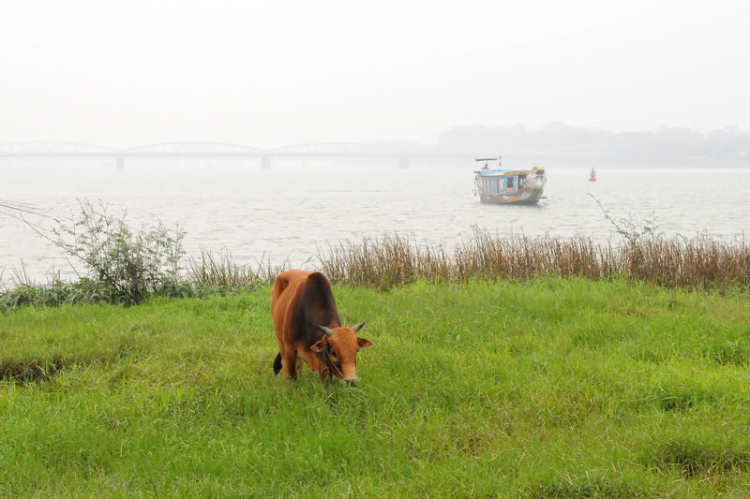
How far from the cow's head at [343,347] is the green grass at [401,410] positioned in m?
0.41

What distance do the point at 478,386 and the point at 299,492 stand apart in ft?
7.31

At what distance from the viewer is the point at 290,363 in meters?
6.05

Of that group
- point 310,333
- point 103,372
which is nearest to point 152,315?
point 103,372

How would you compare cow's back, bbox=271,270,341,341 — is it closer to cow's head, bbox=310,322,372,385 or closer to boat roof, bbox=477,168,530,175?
cow's head, bbox=310,322,372,385

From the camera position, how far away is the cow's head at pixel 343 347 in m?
5.26

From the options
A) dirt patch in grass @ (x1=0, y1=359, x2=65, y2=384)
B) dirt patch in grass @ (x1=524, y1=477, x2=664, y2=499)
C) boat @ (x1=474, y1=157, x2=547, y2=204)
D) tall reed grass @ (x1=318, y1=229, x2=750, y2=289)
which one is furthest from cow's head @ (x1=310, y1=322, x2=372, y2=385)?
boat @ (x1=474, y1=157, x2=547, y2=204)

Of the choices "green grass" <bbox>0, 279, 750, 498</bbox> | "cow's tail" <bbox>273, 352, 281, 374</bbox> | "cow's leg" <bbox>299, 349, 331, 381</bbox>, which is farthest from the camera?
"cow's tail" <bbox>273, 352, 281, 374</bbox>

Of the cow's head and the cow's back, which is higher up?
the cow's back

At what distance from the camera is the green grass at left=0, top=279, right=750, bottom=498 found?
442 cm

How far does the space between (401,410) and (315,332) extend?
40.6 inches

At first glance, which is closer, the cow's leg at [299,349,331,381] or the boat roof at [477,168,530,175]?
the cow's leg at [299,349,331,381]

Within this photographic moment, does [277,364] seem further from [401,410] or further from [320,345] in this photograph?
[401,410]

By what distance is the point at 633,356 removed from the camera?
6.89 m

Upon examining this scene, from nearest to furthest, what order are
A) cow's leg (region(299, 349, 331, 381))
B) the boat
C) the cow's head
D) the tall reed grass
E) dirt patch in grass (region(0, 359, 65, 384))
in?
the cow's head → cow's leg (region(299, 349, 331, 381)) → dirt patch in grass (region(0, 359, 65, 384)) → the tall reed grass → the boat
